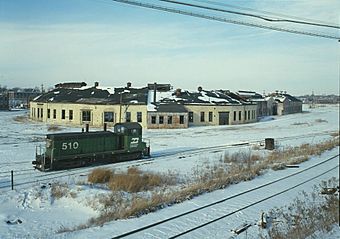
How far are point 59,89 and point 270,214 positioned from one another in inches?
1534

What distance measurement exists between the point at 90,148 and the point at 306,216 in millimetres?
11641

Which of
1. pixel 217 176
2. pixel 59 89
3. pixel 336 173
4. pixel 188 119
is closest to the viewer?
pixel 217 176

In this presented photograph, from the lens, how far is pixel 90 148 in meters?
19.4

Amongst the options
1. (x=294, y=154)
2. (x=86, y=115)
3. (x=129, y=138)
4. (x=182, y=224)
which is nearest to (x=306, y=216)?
(x=182, y=224)

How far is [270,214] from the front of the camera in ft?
36.6

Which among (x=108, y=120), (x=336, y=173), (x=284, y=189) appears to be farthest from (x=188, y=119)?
(x=284, y=189)

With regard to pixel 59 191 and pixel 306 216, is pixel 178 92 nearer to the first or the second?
pixel 59 191

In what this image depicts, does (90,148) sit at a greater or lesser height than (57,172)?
greater

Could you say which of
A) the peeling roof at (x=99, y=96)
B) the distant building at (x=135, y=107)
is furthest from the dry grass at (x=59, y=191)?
the peeling roof at (x=99, y=96)

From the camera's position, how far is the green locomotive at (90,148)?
17.9 metres

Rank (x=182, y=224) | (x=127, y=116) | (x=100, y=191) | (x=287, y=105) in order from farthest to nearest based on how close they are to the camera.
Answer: (x=287, y=105)
(x=127, y=116)
(x=100, y=191)
(x=182, y=224)

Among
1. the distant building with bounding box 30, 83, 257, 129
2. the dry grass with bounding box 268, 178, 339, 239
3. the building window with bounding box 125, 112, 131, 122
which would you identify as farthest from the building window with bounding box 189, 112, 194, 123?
the dry grass with bounding box 268, 178, 339, 239

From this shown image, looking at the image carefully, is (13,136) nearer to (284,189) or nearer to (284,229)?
(284,189)

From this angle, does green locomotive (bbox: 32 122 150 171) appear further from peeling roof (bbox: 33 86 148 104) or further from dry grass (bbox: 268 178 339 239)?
peeling roof (bbox: 33 86 148 104)
